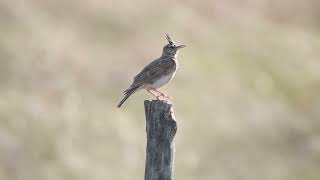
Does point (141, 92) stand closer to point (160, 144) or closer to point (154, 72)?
point (154, 72)

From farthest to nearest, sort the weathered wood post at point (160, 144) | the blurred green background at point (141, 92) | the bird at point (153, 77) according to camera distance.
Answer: the blurred green background at point (141, 92) → the bird at point (153, 77) → the weathered wood post at point (160, 144)

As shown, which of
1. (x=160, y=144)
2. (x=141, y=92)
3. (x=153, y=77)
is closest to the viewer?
(x=160, y=144)

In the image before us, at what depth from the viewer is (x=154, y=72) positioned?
630 inches

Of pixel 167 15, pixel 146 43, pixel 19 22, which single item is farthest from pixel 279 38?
pixel 19 22

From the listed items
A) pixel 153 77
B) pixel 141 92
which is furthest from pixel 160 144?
pixel 141 92

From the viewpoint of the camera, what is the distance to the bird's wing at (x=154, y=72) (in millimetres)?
15844

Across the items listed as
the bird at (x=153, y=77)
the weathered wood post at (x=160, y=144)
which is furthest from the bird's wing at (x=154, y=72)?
the weathered wood post at (x=160, y=144)

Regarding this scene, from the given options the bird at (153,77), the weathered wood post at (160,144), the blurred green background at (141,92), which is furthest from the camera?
the blurred green background at (141,92)

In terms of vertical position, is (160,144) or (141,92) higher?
(141,92)

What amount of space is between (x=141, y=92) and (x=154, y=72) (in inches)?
326

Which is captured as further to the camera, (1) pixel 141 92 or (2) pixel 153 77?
(1) pixel 141 92

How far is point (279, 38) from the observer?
31.2 m

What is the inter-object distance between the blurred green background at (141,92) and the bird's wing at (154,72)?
562cm

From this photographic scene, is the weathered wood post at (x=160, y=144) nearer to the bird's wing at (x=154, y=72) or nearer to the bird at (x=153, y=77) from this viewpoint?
the bird at (x=153, y=77)
